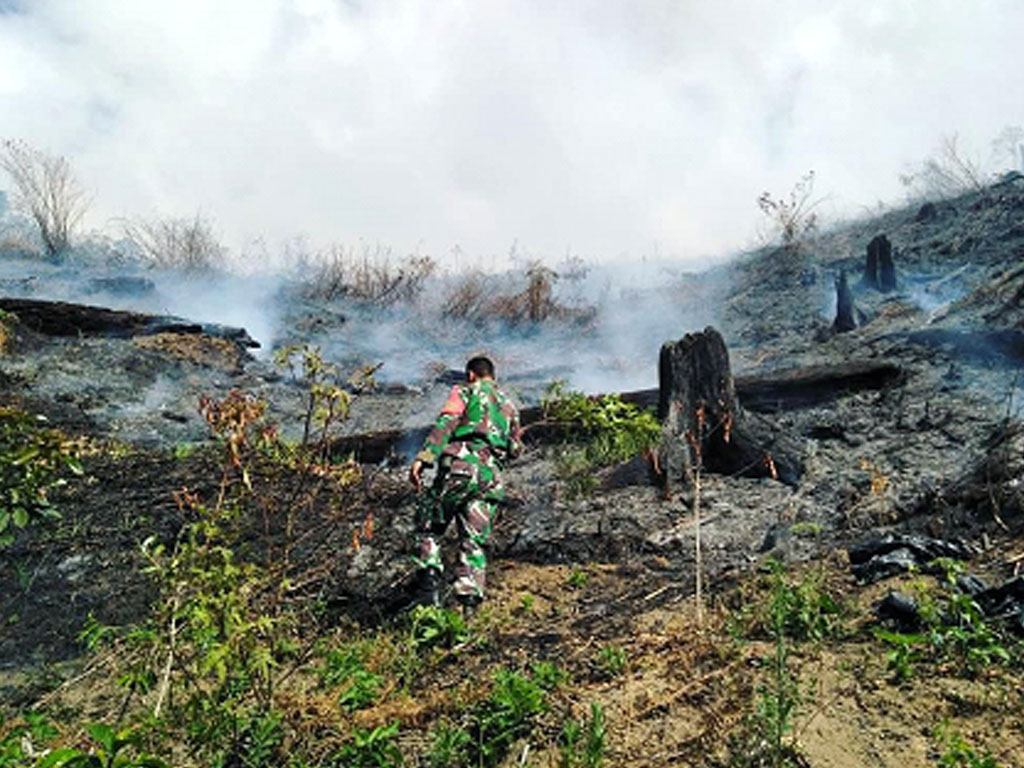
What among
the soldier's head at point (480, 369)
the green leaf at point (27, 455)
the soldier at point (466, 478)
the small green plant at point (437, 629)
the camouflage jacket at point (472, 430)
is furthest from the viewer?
the soldier's head at point (480, 369)

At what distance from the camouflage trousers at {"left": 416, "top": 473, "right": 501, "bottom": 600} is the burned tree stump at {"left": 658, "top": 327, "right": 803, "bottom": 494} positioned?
1.94 meters

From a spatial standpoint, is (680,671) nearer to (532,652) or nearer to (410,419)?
(532,652)

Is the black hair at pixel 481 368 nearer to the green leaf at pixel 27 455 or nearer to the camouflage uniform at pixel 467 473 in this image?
the camouflage uniform at pixel 467 473

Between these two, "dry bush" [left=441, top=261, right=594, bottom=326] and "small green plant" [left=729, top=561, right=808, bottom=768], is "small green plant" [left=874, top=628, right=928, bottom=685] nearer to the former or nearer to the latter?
"small green plant" [left=729, top=561, right=808, bottom=768]

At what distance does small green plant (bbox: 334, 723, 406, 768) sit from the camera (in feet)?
8.82

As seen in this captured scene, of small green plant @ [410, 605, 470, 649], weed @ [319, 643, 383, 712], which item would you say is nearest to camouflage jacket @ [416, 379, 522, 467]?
small green plant @ [410, 605, 470, 649]

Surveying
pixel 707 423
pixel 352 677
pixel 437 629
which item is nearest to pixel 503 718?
pixel 352 677

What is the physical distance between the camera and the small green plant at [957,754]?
87.1 inches

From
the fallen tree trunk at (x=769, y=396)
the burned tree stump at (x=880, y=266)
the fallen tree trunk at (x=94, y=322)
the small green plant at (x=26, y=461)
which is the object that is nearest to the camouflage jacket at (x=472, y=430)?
the small green plant at (x=26, y=461)

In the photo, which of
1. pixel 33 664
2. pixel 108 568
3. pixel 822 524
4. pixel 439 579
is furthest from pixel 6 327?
pixel 822 524

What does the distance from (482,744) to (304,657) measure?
2.48 ft

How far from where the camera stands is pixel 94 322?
12.2m

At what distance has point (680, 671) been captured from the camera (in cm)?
322

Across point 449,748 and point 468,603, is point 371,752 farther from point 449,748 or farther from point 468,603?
point 468,603
